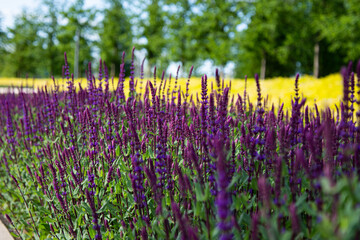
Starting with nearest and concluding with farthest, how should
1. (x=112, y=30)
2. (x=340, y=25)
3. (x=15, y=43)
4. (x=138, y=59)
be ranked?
(x=340, y=25) → (x=112, y=30) → (x=138, y=59) → (x=15, y=43)

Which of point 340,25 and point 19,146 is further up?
point 340,25

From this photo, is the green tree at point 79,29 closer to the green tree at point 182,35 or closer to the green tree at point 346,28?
the green tree at point 182,35

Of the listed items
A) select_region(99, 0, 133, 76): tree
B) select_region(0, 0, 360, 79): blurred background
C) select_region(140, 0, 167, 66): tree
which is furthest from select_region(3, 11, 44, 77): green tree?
select_region(140, 0, 167, 66): tree

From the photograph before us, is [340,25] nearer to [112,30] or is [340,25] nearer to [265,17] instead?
[265,17]

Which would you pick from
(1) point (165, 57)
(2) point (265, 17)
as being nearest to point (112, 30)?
(1) point (165, 57)

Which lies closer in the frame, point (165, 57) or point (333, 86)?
point (333, 86)

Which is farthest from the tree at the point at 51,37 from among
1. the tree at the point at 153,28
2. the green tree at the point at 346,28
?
the green tree at the point at 346,28

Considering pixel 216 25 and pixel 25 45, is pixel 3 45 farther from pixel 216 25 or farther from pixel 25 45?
pixel 216 25

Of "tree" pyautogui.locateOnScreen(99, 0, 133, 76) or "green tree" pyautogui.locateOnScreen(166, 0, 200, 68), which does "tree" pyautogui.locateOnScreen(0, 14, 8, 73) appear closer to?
"tree" pyautogui.locateOnScreen(99, 0, 133, 76)

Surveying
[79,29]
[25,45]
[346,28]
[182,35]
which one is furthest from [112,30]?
[346,28]

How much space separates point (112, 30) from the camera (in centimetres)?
3822

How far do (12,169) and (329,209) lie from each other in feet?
13.0

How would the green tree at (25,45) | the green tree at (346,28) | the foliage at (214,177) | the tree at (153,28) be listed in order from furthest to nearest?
the green tree at (25,45) < the tree at (153,28) < the green tree at (346,28) < the foliage at (214,177)

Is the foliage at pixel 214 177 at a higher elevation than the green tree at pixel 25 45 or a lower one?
lower
